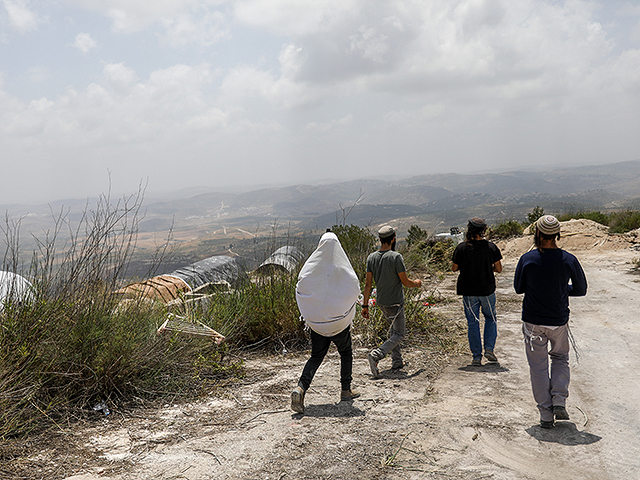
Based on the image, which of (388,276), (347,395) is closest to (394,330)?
(388,276)

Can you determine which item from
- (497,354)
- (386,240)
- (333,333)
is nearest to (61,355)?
(333,333)

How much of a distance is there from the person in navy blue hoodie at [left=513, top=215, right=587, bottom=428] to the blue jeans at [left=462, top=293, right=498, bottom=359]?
1.44 meters

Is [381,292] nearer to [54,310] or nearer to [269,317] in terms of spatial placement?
[269,317]

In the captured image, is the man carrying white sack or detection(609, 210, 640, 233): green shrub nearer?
the man carrying white sack

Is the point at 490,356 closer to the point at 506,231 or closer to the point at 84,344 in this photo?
the point at 84,344

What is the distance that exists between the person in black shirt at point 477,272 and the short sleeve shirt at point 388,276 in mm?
731

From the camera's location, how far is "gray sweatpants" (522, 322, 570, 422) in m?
3.96

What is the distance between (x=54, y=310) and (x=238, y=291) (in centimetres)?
318

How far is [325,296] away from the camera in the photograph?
14.3ft

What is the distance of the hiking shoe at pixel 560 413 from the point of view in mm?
3893

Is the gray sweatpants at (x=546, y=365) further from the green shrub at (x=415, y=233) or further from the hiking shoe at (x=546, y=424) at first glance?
the green shrub at (x=415, y=233)

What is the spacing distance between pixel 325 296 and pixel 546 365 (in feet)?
6.87

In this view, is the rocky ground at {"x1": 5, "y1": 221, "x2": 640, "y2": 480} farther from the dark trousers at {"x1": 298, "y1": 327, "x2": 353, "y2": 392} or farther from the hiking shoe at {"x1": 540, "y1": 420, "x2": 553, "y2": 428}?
the dark trousers at {"x1": 298, "y1": 327, "x2": 353, "y2": 392}

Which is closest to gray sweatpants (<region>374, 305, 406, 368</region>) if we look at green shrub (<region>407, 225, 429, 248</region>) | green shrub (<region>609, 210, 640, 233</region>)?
green shrub (<region>407, 225, 429, 248</region>)
